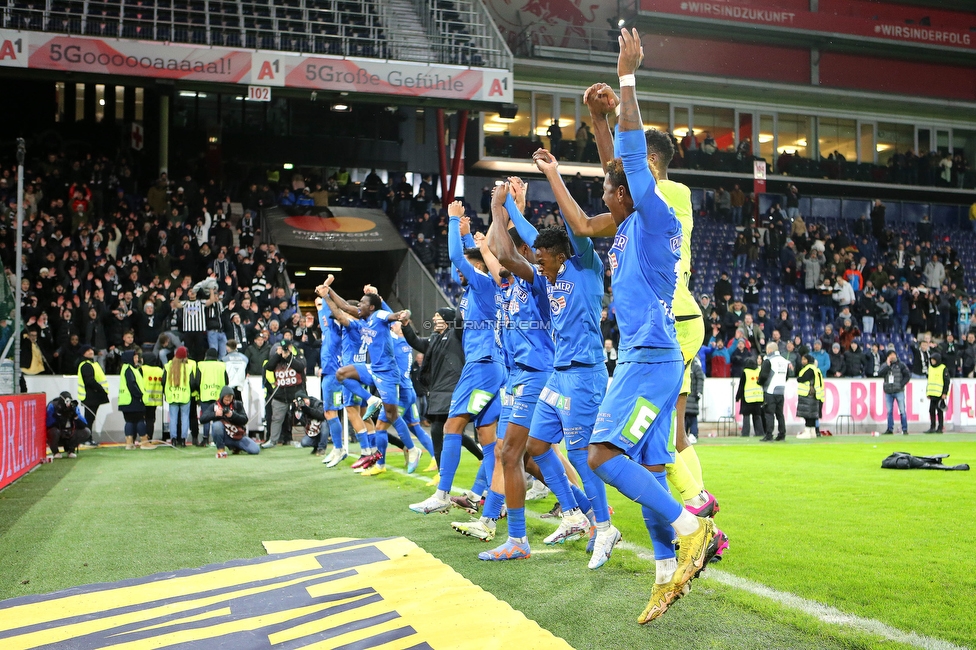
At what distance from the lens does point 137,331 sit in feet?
60.7

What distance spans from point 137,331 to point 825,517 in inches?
593

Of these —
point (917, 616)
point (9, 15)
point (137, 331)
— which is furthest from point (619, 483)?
point (9, 15)

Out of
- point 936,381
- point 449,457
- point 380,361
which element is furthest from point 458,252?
point 936,381

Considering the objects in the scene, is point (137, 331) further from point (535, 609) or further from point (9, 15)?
point (535, 609)

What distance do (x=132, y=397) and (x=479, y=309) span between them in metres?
10.9

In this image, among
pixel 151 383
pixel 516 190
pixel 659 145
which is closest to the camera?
pixel 659 145

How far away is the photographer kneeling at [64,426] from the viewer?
13.9m

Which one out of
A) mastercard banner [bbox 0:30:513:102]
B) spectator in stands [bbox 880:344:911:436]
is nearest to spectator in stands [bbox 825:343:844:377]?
spectator in stands [bbox 880:344:911:436]

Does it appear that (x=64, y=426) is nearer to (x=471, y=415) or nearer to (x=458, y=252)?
(x=471, y=415)

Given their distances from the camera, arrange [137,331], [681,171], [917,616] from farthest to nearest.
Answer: [681,171], [137,331], [917,616]

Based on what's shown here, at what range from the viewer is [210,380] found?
54.9 ft

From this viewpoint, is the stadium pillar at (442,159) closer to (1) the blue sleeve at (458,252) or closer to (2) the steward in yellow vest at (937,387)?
(2) the steward in yellow vest at (937,387)

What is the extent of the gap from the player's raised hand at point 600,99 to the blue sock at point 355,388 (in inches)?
306

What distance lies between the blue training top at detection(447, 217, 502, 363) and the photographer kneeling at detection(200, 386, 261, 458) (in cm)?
805
